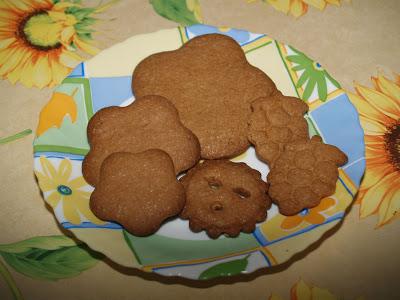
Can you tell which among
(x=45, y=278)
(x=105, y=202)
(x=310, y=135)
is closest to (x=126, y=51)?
(x=105, y=202)

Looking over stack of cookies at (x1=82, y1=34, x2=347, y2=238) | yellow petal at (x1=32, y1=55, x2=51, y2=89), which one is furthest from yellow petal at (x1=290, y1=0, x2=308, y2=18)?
yellow petal at (x1=32, y1=55, x2=51, y2=89)

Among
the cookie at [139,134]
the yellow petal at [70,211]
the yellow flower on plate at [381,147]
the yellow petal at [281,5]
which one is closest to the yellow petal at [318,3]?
the yellow petal at [281,5]

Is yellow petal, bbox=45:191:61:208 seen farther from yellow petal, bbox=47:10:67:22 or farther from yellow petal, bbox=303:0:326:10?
yellow petal, bbox=303:0:326:10

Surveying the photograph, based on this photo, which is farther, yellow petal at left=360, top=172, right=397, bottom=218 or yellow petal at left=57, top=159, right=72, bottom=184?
yellow petal at left=360, top=172, right=397, bottom=218

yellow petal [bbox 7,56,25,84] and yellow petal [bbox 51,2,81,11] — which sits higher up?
yellow petal [bbox 51,2,81,11]

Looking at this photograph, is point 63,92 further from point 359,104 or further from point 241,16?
point 359,104

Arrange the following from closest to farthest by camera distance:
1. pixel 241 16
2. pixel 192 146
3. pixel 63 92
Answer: pixel 192 146 < pixel 63 92 < pixel 241 16

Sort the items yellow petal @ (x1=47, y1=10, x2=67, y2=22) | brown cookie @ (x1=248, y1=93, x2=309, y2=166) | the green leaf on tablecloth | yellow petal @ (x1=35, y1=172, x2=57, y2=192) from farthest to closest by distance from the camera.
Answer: yellow petal @ (x1=47, y1=10, x2=67, y2=22) → the green leaf on tablecloth → brown cookie @ (x1=248, y1=93, x2=309, y2=166) → yellow petal @ (x1=35, y1=172, x2=57, y2=192)
